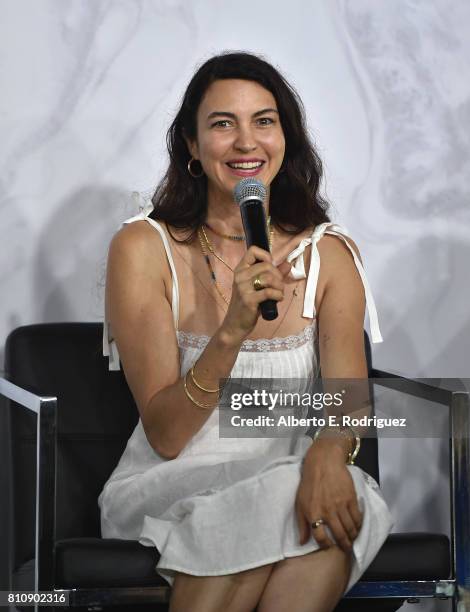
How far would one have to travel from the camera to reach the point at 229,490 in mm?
1460

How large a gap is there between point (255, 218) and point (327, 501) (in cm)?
40

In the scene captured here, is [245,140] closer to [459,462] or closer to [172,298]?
[172,298]

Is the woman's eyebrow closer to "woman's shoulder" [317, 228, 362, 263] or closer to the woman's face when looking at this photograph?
the woman's face

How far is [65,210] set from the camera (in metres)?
2.13

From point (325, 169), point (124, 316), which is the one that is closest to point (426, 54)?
point (325, 169)

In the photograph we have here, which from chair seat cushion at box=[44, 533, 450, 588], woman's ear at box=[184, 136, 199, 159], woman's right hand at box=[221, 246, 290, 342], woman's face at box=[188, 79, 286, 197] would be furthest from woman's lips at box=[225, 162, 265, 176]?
chair seat cushion at box=[44, 533, 450, 588]

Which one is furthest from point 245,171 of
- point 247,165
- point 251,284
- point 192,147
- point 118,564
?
point 118,564

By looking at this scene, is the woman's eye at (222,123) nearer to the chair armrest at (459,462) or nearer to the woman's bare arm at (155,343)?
the woman's bare arm at (155,343)

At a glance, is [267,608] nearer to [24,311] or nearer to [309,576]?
[309,576]

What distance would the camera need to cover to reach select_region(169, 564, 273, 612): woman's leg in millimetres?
1398

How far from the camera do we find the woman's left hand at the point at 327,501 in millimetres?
1412

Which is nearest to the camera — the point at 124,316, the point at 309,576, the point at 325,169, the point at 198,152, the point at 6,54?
the point at 309,576

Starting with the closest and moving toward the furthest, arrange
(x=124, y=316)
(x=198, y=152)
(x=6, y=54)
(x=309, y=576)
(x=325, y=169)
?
(x=309, y=576) → (x=124, y=316) → (x=198, y=152) → (x=6, y=54) → (x=325, y=169)

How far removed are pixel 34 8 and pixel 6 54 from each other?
0.11m
